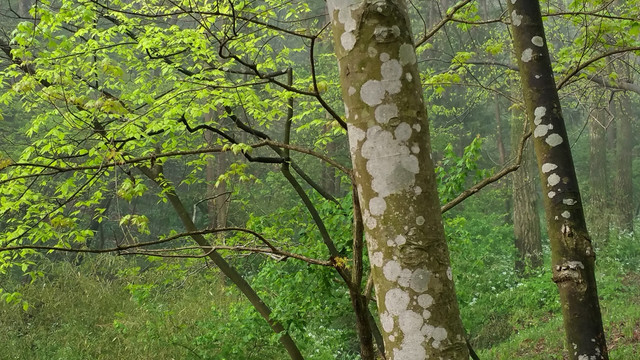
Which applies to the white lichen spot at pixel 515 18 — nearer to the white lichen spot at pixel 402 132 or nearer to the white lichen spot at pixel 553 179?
the white lichen spot at pixel 553 179

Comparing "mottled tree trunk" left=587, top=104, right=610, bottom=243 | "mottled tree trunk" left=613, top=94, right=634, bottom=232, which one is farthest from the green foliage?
"mottled tree trunk" left=613, top=94, right=634, bottom=232

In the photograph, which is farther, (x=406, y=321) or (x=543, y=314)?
(x=543, y=314)

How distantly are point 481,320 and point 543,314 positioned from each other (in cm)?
118

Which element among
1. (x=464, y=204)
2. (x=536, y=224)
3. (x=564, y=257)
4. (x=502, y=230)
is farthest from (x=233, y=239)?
(x=464, y=204)

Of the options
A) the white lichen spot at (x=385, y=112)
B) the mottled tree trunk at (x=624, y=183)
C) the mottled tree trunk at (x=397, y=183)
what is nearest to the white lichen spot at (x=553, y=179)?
the mottled tree trunk at (x=397, y=183)

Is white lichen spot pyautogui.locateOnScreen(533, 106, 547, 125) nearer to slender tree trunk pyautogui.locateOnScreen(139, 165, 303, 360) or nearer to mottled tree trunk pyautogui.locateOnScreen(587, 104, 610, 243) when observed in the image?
slender tree trunk pyautogui.locateOnScreen(139, 165, 303, 360)

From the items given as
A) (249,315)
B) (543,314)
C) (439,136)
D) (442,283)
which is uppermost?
(439,136)

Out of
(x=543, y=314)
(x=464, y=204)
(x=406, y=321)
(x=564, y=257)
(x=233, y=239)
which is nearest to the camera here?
(x=406, y=321)

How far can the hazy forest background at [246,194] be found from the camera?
9.38ft

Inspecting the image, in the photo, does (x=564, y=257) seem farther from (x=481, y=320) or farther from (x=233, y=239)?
(x=481, y=320)

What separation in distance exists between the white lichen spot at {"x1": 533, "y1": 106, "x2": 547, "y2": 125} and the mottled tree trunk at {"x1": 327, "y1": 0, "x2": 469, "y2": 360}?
5.30 feet

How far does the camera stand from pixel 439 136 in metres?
18.1

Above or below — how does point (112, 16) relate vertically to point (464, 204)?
above

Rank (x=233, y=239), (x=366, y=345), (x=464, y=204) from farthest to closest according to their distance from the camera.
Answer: (x=464, y=204)
(x=233, y=239)
(x=366, y=345)
